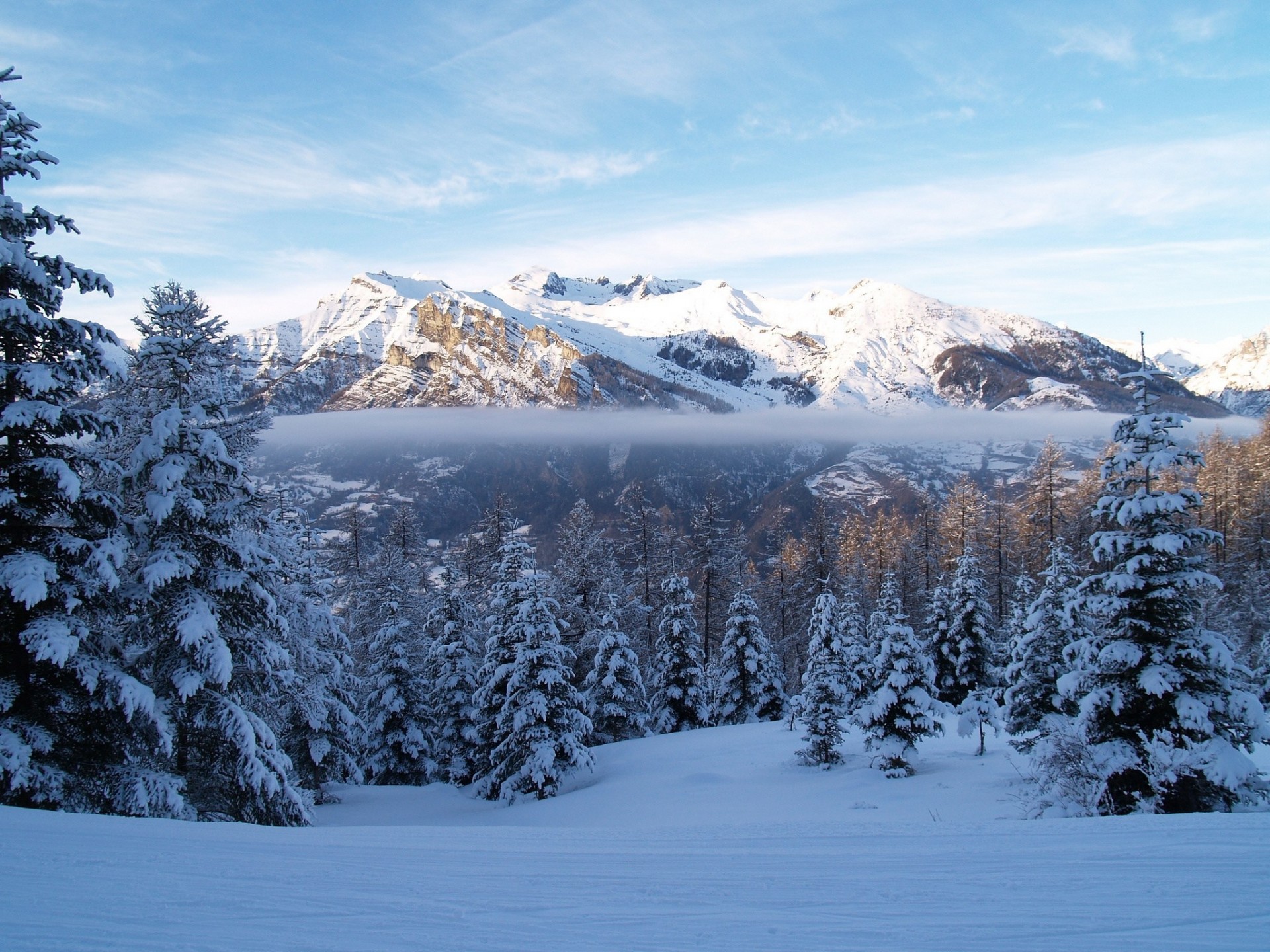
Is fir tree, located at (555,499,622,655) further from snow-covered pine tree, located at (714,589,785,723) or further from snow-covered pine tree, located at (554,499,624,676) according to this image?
snow-covered pine tree, located at (714,589,785,723)

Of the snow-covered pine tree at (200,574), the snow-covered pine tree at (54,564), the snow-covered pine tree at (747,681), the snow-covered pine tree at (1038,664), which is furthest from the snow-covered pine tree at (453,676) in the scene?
the snow-covered pine tree at (1038,664)

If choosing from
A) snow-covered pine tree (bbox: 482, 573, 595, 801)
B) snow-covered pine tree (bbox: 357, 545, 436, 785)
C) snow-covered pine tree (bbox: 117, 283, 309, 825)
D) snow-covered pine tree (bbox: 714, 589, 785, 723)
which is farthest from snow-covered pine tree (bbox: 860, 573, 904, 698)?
snow-covered pine tree (bbox: 357, 545, 436, 785)

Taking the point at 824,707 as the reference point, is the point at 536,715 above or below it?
below

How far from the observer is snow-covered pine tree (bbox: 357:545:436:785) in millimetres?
27406

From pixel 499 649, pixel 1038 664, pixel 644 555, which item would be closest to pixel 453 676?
pixel 499 649

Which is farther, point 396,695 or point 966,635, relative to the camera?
point 966,635

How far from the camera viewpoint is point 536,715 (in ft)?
75.8

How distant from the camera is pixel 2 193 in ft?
32.9

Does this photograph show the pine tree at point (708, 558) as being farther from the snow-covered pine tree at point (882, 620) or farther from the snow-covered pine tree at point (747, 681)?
the snow-covered pine tree at point (882, 620)

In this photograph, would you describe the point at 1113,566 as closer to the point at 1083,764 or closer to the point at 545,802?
the point at 1083,764

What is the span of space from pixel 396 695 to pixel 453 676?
231 cm

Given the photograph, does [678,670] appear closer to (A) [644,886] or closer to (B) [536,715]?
(B) [536,715]

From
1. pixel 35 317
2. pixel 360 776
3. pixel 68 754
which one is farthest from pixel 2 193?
pixel 360 776

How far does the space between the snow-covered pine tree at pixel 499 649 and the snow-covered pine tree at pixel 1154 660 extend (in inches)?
666
